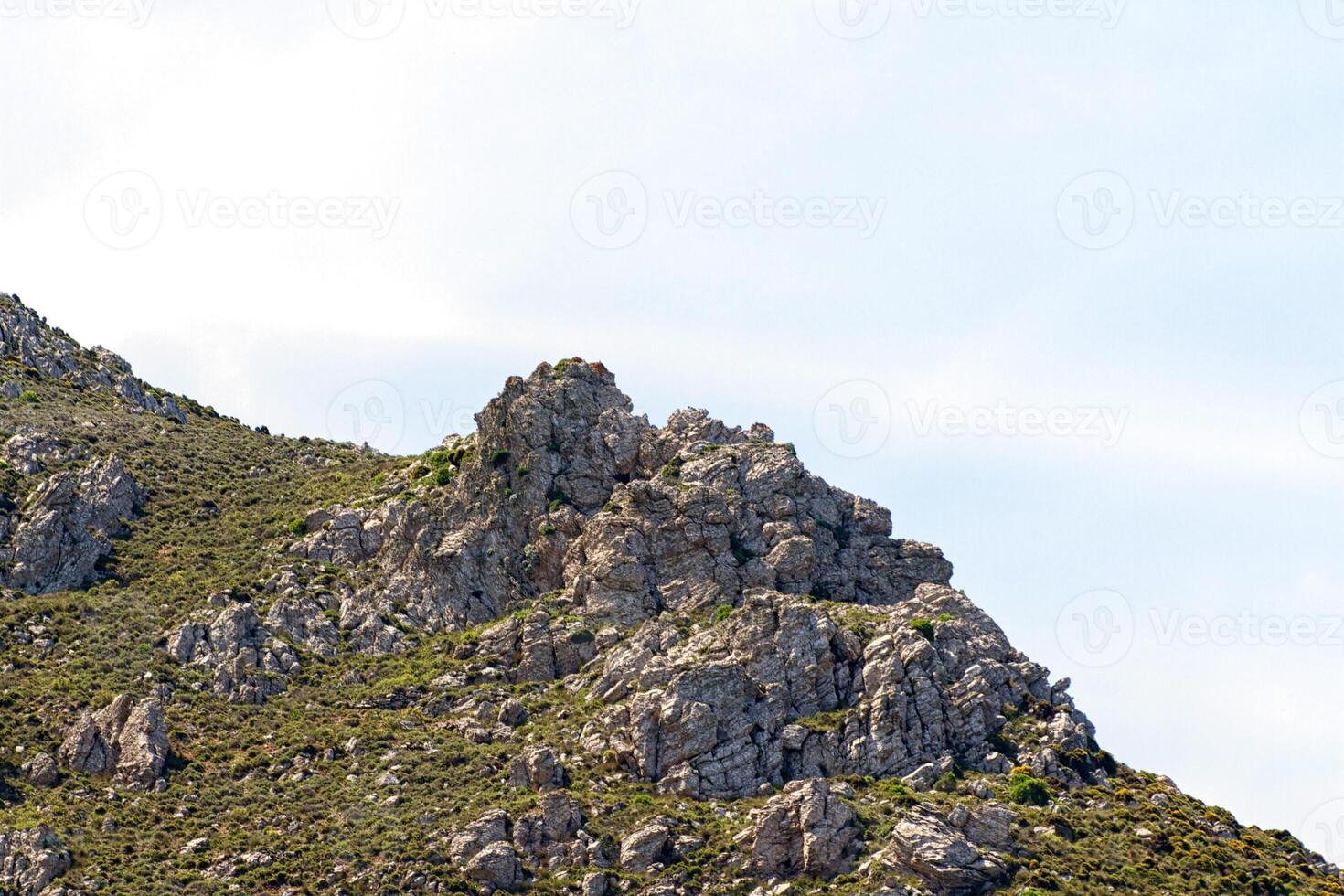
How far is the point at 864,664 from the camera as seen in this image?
115 metres

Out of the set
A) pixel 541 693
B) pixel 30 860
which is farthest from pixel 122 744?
pixel 541 693

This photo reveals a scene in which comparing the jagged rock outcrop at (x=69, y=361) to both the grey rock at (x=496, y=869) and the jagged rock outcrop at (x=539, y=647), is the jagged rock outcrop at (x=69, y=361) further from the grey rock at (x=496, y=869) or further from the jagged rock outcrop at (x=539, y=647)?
the grey rock at (x=496, y=869)

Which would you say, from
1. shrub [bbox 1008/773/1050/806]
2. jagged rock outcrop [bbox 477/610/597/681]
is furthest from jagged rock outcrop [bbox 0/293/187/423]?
shrub [bbox 1008/773/1050/806]

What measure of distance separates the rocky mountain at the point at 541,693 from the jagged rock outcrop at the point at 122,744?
19cm

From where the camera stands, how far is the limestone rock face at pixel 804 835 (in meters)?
101

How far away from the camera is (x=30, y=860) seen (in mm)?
100062

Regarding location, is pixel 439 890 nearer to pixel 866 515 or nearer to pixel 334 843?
pixel 334 843

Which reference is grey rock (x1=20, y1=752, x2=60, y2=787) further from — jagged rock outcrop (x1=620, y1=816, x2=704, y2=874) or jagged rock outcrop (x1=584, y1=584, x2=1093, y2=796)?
jagged rock outcrop (x1=620, y1=816, x2=704, y2=874)

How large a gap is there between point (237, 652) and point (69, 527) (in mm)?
19897

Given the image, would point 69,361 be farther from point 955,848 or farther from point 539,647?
point 955,848

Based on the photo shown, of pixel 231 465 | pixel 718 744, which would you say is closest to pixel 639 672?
pixel 718 744

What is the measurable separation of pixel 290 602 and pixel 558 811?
31952 millimetres

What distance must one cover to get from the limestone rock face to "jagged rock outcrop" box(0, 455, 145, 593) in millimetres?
55256

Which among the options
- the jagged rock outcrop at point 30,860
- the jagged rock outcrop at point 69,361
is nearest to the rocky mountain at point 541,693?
the jagged rock outcrop at point 30,860
